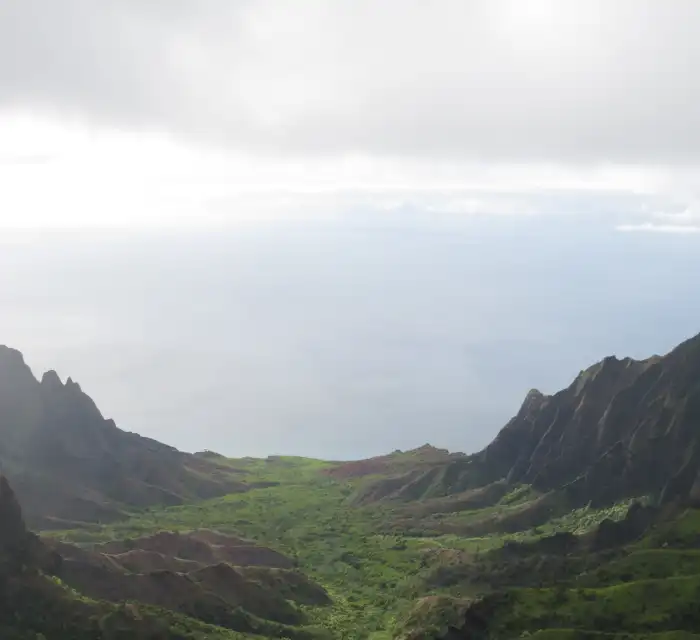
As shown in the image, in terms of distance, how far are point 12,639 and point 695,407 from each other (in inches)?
4102

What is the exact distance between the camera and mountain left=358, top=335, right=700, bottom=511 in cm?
12183

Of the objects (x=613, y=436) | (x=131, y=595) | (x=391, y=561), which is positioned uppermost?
(x=613, y=436)

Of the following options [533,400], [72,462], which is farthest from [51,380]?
[533,400]

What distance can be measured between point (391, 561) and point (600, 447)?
47007 millimetres

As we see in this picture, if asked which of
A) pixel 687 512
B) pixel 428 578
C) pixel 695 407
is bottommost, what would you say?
pixel 428 578

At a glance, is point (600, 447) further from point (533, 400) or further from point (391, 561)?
point (391, 561)

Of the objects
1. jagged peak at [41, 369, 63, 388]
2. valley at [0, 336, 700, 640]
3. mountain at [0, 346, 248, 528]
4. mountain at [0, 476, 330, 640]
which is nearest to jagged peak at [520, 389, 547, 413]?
valley at [0, 336, 700, 640]

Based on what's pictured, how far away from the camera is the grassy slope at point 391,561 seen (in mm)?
71875

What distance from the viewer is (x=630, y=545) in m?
92.1

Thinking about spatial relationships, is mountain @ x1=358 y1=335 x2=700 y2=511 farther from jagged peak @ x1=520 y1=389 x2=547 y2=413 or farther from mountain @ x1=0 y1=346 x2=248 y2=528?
mountain @ x1=0 y1=346 x2=248 y2=528

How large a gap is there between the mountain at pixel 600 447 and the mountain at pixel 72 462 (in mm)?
45737

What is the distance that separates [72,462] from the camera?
157 meters

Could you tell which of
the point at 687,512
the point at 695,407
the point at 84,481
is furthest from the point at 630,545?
the point at 84,481

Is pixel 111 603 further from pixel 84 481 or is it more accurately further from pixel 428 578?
pixel 84 481
